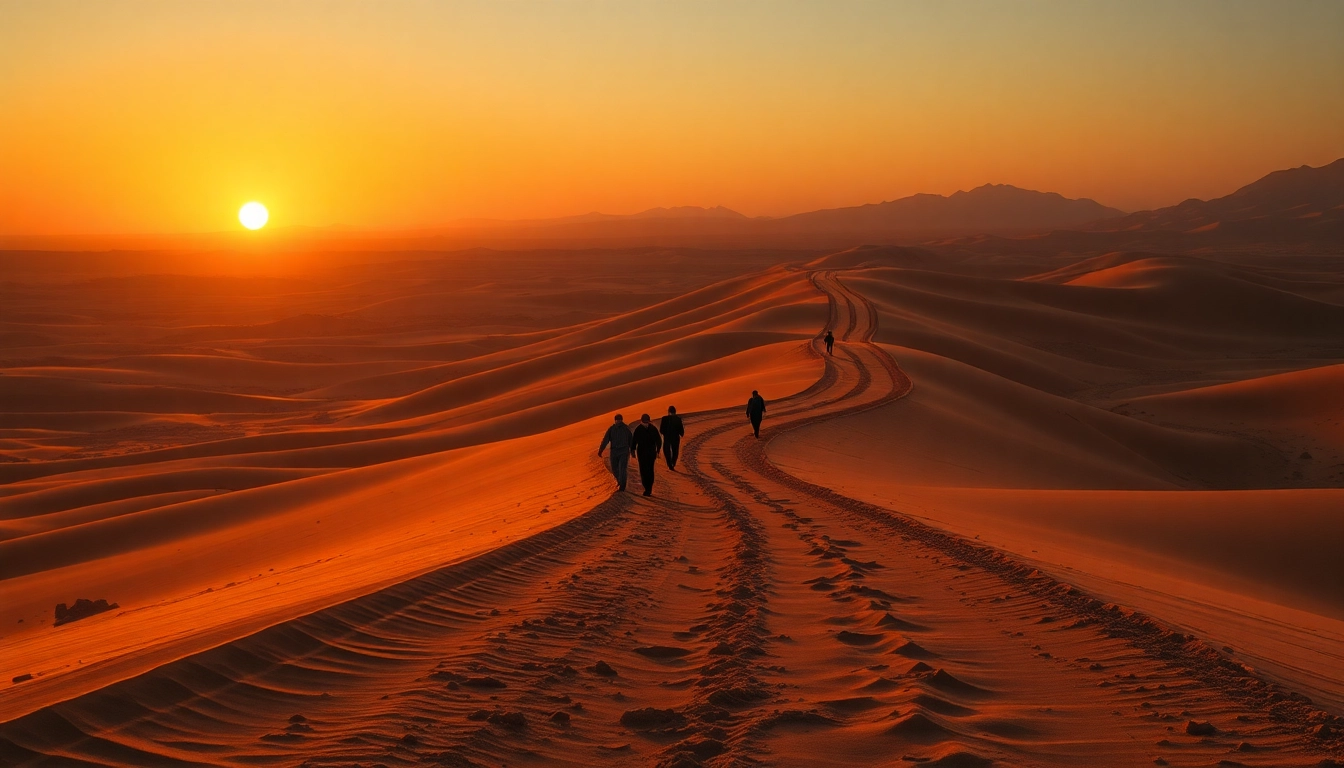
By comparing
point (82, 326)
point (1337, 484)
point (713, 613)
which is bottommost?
point (1337, 484)

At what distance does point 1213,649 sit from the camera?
22.3 feet

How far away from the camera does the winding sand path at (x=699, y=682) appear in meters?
5.19

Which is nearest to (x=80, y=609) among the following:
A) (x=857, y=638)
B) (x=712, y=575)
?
(x=712, y=575)

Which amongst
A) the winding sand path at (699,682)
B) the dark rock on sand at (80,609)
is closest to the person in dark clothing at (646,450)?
the winding sand path at (699,682)

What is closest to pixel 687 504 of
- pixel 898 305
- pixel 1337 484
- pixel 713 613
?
pixel 713 613

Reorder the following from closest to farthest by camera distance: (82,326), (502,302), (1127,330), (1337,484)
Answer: (1337,484)
(1127,330)
(82,326)
(502,302)

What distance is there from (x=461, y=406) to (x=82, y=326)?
64.3m

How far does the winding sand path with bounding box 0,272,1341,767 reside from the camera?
519 cm

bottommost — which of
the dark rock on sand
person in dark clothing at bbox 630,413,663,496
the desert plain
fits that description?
the dark rock on sand

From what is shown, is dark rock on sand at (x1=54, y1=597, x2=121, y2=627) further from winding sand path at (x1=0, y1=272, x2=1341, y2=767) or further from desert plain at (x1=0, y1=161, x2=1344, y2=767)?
winding sand path at (x1=0, y1=272, x2=1341, y2=767)

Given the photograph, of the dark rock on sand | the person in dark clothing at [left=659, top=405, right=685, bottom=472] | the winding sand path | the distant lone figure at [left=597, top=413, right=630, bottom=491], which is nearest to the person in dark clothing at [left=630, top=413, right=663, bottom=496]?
the distant lone figure at [left=597, top=413, right=630, bottom=491]

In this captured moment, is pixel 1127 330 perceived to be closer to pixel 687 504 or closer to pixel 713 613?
pixel 687 504

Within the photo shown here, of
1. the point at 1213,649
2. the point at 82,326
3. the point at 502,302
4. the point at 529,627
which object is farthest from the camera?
the point at 502,302

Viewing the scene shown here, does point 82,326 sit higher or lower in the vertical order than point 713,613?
higher
